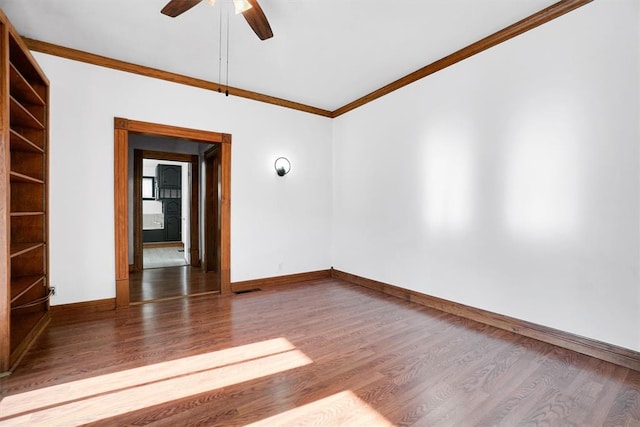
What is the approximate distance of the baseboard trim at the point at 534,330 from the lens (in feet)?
7.27

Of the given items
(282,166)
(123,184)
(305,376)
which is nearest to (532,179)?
(305,376)

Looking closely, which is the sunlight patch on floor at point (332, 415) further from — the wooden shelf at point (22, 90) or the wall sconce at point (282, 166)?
the wall sconce at point (282, 166)

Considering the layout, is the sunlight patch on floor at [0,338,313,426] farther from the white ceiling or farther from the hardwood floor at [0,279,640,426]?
the white ceiling

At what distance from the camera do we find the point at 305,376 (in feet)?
6.74

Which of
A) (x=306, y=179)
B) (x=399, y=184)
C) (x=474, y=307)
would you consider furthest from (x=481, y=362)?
(x=306, y=179)

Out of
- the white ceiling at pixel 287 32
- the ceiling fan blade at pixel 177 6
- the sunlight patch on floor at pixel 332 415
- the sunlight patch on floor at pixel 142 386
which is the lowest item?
the sunlight patch on floor at pixel 332 415

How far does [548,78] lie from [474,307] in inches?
87.7

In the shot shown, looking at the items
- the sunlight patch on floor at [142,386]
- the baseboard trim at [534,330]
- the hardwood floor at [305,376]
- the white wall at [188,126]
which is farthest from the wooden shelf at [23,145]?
the baseboard trim at [534,330]

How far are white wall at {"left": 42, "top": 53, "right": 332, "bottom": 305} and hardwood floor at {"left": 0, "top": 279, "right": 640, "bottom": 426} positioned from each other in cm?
73

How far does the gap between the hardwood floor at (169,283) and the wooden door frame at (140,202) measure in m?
0.36

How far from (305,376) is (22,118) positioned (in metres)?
3.24

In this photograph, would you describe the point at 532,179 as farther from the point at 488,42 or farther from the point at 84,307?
the point at 84,307

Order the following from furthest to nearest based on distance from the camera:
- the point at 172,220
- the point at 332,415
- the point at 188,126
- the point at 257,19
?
the point at 172,220 → the point at 188,126 → the point at 257,19 → the point at 332,415

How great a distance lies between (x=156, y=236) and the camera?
958 cm
